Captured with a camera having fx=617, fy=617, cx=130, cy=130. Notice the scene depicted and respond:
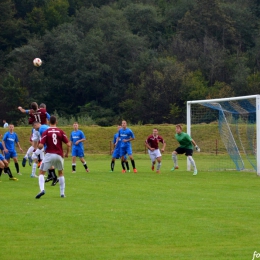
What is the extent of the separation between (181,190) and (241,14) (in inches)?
3156

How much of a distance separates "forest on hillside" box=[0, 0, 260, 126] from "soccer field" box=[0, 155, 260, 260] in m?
58.7

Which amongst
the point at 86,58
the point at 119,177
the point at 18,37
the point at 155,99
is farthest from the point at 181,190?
the point at 18,37

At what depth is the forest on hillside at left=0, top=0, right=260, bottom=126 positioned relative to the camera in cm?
7825

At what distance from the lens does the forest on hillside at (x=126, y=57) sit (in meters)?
78.2

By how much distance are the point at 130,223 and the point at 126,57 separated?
3008 inches

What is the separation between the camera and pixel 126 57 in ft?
284

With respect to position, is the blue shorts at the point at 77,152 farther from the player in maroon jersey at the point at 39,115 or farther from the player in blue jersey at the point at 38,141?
the player in maroon jersey at the point at 39,115

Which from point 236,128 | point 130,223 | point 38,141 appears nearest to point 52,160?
point 130,223

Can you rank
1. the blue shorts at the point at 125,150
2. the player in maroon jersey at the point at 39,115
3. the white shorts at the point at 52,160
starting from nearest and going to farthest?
→ the white shorts at the point at 52,160 < the player in maroon jersey at the point at 39,115 < the blue shorts at the point at 125,150

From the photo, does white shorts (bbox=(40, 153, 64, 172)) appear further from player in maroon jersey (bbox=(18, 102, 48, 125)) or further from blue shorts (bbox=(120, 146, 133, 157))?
blue shorts (bbox=(120, 146, 133, 157))

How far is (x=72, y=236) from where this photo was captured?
33.1 ft

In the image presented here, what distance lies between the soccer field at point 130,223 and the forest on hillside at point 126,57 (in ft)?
193

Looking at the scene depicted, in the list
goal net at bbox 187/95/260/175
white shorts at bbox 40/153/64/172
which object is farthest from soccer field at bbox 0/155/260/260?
goal net at bbox 187/95/260/175

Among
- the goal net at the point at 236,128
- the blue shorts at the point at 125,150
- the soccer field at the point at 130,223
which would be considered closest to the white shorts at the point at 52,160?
the soccer field at the point at 130,223
